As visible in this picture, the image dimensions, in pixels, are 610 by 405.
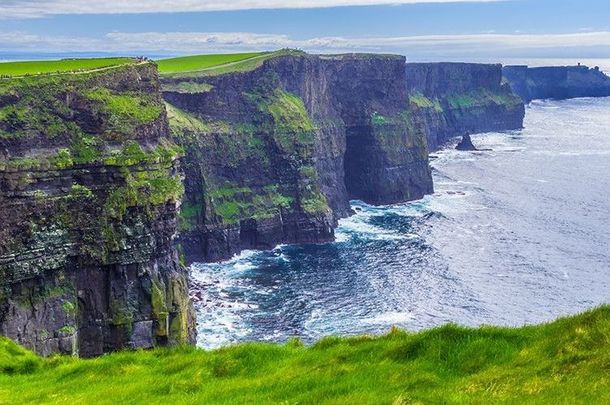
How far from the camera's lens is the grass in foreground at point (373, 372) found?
14.2 metres

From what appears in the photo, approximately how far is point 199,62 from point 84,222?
3291 inches

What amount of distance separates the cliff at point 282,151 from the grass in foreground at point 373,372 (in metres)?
78.8

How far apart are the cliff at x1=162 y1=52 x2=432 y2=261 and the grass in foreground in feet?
259

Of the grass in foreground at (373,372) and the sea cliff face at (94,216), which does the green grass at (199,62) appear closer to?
the sea cliff face at (94,216)

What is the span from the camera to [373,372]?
16.5 m

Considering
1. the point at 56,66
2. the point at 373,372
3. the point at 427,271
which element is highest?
the point at 56,66

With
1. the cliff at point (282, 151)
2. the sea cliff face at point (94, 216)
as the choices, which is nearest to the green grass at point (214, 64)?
the cliff at point (282, 151)

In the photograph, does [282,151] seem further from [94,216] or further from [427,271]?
[94,216]

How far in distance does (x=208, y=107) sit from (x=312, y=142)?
19.9 metres

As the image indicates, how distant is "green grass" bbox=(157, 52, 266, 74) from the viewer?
410 feet

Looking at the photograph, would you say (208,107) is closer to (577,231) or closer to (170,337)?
(170,337)

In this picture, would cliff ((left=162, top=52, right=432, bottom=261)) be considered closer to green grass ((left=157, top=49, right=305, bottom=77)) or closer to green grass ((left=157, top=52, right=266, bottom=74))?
green grass ((left=157, top=49, right=305, bottom=77))

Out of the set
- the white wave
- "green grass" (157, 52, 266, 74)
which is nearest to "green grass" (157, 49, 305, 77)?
"green grass" (157, 52, 266, 74)

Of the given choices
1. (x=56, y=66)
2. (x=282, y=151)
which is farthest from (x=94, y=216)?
(x=282, y=151)
